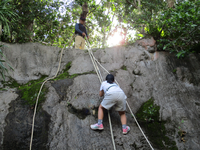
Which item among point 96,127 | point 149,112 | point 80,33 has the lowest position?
point 96,127

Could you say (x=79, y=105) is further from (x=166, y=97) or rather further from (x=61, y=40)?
(x=61, y=40)

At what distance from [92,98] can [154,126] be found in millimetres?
1765

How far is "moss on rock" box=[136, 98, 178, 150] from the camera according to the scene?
342 cm

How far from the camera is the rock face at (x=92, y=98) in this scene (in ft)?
10.6

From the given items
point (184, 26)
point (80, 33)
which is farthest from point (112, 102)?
point (80, 33)

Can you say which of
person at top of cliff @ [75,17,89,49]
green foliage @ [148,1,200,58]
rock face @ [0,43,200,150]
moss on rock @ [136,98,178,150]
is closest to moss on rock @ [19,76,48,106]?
rock face @ [0,43,200,150]

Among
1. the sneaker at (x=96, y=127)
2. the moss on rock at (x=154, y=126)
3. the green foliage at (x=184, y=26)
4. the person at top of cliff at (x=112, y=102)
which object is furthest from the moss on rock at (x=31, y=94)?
the green foliage at (x=184, y=26)

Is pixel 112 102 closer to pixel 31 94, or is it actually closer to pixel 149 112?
pixel 149 112

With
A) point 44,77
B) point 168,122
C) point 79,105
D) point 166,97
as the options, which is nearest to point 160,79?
point 166,97

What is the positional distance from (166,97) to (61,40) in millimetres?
7871

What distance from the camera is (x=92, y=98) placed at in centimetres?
406

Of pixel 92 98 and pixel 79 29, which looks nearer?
pixel 92 98

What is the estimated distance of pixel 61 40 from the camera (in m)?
9.94

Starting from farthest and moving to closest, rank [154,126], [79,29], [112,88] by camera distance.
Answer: [79,29] < [154,126] < [112,88]
